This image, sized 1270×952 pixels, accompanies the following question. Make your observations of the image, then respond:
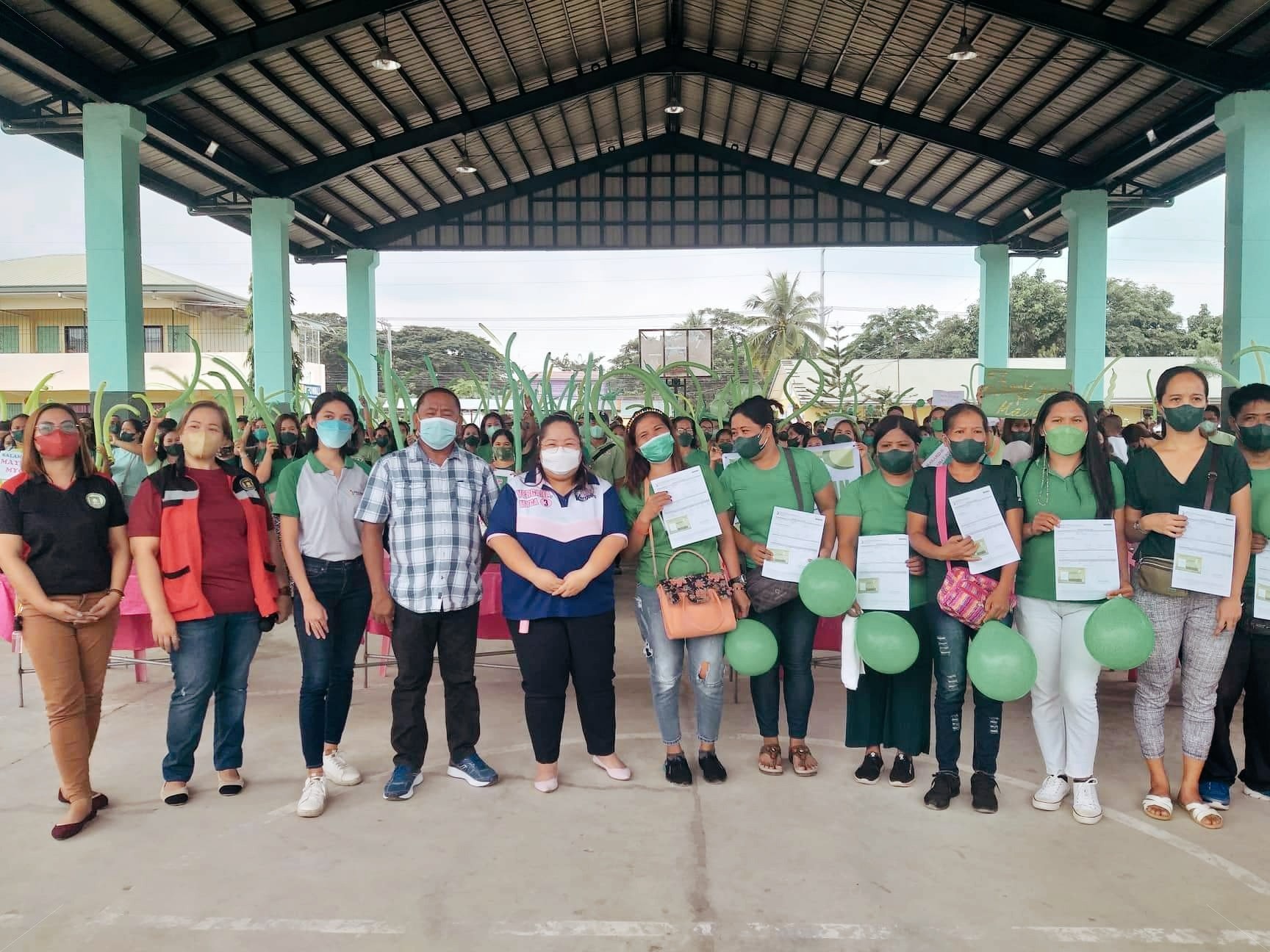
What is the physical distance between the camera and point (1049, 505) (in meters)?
2.82

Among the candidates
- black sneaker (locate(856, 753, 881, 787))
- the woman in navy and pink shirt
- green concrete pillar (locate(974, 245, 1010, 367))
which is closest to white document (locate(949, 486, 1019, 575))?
black sneaker (locate(856, 753, 881, 787))

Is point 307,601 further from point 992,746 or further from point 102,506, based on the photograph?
point 992,746

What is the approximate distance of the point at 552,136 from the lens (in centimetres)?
1623

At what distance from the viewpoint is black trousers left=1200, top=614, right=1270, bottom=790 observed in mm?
2883

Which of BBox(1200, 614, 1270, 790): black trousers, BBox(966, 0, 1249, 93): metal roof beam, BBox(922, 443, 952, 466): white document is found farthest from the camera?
BBox(966, 0, 1249, 93): metal roof beam

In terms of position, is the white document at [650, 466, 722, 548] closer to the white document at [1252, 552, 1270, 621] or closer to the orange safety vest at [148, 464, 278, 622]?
the orange safety vest at [148, 464, 278, 622]

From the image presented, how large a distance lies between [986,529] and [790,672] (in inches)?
34.9

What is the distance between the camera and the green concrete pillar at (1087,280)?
1371cm

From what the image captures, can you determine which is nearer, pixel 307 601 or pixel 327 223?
pixel 307 601

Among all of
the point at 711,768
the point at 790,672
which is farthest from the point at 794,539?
the point at 711,768

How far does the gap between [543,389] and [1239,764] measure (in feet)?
12.0

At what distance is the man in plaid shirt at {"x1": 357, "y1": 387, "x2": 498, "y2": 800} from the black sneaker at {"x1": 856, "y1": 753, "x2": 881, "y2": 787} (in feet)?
4.32

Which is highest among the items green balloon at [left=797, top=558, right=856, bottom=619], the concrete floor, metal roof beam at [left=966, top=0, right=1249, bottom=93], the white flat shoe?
metal roof beam at [left=966, top=0, right=1249, bottom=93]

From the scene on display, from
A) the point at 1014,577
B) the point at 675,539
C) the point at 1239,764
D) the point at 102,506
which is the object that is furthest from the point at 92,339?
the point at 1239,764
